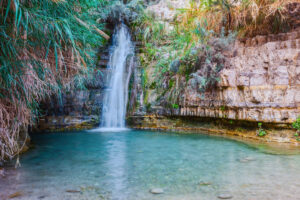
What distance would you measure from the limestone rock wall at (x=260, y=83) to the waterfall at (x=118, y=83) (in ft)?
10.5

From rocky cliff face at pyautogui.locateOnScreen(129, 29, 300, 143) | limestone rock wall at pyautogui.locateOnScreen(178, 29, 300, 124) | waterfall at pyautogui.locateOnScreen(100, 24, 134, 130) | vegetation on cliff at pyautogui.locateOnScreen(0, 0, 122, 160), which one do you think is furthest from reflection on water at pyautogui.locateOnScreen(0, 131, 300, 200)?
waterfall at pyautogui.locateOnScreen(100, 24, 134, 130)

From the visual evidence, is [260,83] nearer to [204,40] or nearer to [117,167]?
[204,40]

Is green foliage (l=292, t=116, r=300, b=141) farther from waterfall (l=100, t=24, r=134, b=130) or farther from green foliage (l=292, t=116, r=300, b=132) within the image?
waterfall (l=100, t=24, r=134, b=130)

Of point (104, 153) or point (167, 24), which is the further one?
point (167, 24)

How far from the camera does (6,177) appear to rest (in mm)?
2721

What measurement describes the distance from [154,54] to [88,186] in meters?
6.17

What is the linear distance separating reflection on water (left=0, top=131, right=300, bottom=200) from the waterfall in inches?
126

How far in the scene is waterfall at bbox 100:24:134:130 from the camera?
786cm

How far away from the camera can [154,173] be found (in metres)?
3.01

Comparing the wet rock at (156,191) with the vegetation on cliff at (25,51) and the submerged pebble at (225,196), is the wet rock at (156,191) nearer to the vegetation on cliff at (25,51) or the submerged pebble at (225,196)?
the submerged pebble at (225,196)

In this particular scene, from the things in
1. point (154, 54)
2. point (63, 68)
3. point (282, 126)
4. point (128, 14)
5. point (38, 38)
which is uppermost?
point (128, 14)

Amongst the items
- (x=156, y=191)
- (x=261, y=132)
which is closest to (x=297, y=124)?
(x=261, y=132)

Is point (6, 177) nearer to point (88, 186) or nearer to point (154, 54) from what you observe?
point (88, 186)

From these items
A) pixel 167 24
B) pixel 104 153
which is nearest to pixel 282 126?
pixel 104 153
